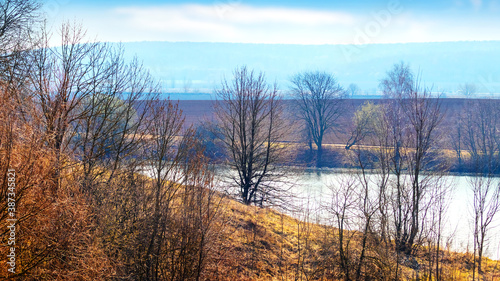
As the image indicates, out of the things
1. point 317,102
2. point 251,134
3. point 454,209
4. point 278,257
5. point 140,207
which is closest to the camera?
point 140,207

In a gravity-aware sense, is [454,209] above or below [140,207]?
below

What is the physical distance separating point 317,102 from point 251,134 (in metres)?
24.4

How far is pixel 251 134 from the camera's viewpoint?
2216cm

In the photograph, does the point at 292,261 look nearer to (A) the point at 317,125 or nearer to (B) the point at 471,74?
(A) the point at 317,125

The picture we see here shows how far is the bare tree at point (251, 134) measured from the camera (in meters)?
21.8

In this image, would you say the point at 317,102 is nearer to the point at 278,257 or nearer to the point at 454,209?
the point at 454,209

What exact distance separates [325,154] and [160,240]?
32.6 meters

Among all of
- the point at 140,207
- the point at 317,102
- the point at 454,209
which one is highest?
the point at 317,102

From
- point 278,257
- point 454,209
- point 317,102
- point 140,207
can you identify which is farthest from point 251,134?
point 317,102

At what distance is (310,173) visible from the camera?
34.9m

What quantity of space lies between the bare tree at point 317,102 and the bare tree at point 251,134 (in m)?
20.2

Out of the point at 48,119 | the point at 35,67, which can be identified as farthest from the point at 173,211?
the point at 35,67

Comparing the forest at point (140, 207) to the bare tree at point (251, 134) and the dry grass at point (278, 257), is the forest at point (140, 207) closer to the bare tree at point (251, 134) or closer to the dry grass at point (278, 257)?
the dry grass at point (278, 257)

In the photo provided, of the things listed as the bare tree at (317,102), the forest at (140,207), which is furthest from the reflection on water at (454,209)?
the bare tree at (317,102)
